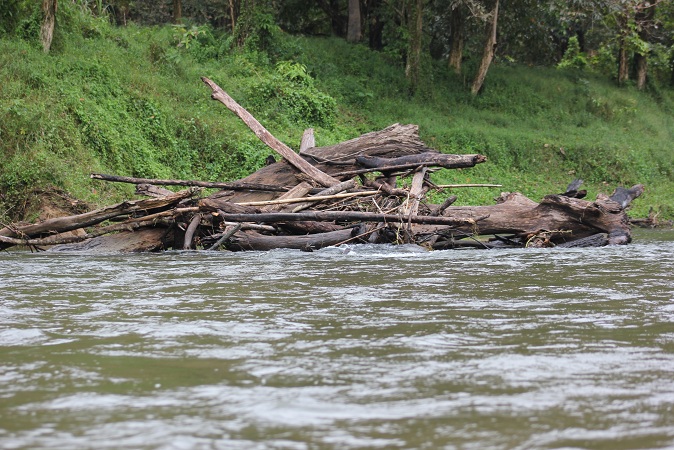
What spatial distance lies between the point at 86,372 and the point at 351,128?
2061cm

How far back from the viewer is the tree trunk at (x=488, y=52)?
27.8m

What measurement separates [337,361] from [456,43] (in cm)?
2734

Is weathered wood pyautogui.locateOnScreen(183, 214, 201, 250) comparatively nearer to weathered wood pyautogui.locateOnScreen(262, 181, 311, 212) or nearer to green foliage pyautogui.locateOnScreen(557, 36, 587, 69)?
weathered wood pyautogui.locateOnScreen(262, 181, 311, 212)

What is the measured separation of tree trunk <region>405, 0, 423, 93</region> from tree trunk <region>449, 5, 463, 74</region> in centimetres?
228

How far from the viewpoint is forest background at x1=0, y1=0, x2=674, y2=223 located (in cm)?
1739

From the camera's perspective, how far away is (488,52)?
28703 millimetres

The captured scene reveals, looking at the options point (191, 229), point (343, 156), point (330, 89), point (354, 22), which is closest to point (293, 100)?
point (330, 89)

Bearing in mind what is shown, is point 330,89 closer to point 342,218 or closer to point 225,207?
point 225,207

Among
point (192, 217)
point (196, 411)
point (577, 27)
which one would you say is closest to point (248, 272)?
point (192, 217)

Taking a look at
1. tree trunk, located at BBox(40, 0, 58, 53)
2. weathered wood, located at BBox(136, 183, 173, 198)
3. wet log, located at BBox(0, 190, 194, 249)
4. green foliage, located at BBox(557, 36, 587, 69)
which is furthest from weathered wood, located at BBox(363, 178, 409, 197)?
green foliage, located at BBox(557, 36, 587, 69)

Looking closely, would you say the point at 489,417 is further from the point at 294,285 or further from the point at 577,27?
the point at 577,27

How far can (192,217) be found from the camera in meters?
12.5

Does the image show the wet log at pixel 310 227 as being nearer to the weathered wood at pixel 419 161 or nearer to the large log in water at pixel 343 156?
the large log in water at pixel 343 156

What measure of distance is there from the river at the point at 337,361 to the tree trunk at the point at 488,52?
19.9 m
